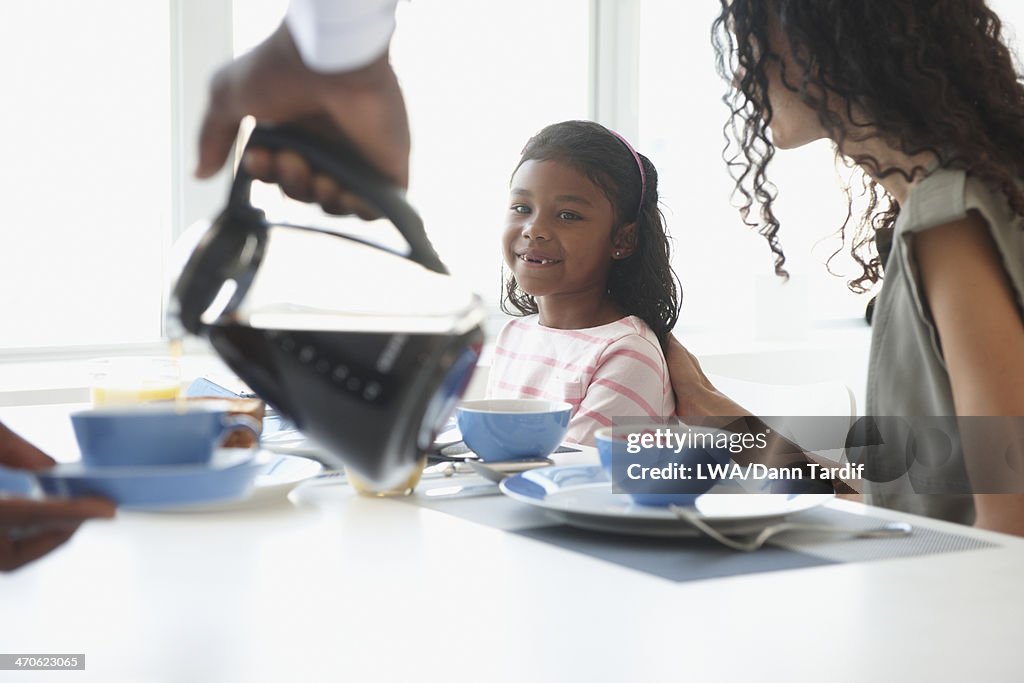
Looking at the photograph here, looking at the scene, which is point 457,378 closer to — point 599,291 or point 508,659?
point 508,659

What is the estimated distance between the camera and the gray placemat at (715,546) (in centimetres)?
85

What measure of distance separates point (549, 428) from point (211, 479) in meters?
0.90

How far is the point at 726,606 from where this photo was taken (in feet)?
2.47

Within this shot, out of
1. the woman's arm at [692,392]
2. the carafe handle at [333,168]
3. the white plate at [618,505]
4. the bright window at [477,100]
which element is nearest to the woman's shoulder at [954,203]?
the white plate at [618,505]

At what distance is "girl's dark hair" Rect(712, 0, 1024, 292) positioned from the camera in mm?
1196

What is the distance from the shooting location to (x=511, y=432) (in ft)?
4.08

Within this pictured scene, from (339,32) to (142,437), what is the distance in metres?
0.15

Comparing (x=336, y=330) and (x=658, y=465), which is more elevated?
(x=336, y=330)

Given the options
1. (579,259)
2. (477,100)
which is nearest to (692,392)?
(579,259)

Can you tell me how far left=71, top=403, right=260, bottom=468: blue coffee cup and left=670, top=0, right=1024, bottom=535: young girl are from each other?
3.01ft

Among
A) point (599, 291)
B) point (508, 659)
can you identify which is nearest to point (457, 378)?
point (508, 659)

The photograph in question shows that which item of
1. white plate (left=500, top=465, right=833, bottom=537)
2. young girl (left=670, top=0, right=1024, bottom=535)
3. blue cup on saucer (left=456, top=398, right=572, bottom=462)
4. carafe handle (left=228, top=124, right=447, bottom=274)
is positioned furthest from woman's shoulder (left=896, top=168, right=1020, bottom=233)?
carafe handle (left=228, top=124, right=447, bottom=274)

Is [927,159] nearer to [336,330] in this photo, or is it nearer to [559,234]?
[559,234]

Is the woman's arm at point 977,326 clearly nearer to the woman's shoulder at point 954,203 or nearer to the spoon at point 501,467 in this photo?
the woman's shoulder at point 954,203
